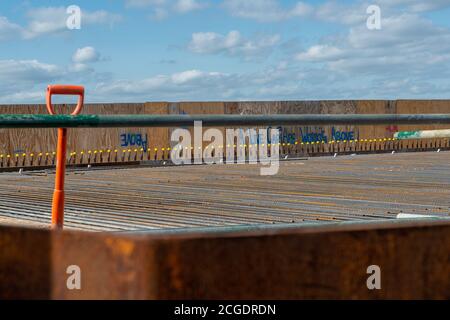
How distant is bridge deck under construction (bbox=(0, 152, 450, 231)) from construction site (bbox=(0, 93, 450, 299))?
21 mm

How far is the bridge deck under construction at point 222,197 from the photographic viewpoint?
7.09m

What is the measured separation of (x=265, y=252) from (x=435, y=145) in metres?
34.7

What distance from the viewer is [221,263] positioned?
7.77ft

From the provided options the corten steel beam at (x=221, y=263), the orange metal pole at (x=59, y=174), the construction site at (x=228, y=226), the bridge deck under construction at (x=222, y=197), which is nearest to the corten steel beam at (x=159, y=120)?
the construction site at (x=228, y=226)

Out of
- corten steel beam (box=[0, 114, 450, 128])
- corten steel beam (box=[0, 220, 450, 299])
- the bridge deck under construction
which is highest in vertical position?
corten steel beam (box=[0, 114, 450, 128])

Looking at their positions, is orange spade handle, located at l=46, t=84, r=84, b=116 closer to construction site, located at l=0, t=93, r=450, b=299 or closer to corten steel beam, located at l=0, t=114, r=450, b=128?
construction site, located at l=0, t=93, r=450, b=299

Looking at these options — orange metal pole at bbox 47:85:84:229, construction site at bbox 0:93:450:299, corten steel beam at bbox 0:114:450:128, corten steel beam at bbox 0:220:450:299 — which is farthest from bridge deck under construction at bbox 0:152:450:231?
corten steel beam at bbox 0:220:450:299

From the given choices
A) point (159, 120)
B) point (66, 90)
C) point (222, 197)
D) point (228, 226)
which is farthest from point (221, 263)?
point (222, 197)

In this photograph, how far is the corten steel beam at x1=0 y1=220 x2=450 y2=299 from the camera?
2262mm

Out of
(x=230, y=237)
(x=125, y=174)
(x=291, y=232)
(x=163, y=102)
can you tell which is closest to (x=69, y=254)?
(x=230, y=237)

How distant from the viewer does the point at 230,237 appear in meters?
2.37

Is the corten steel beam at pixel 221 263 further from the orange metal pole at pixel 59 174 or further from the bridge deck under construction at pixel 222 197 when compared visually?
the bridge deck under construction at pixel 222 197

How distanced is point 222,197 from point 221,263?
A: 7103 millimetres

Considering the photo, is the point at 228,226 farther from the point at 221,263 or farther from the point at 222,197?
the point at 222,197
